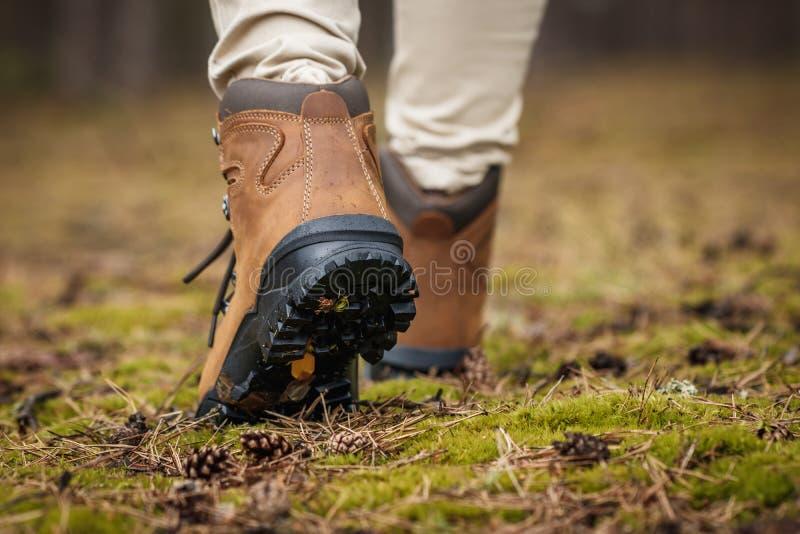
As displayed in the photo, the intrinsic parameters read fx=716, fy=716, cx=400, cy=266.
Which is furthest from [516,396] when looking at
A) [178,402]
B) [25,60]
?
[25,60]

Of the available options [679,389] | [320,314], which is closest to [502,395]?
[679,389]

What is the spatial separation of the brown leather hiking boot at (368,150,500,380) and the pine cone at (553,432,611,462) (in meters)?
0.90

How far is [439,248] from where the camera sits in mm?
2203

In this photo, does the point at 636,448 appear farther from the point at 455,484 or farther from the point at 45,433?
the point at 45,433

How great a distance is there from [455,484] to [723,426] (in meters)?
0.55

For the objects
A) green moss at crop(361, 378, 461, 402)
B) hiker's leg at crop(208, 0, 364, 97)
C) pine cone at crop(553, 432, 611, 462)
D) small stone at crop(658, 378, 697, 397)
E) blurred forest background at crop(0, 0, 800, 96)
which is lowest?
green moss at crop(361, 378, 461, 402)

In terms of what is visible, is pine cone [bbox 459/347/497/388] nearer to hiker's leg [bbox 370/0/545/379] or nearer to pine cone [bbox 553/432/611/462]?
hiker's leg [bbox 370/0/545/379]

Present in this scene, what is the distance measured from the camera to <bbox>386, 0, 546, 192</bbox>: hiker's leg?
85.1 inches

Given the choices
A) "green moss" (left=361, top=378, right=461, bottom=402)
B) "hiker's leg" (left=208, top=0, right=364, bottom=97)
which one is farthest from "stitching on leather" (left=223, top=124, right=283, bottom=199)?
"green moss" (left=361, top=378, right=461, bottom=402)

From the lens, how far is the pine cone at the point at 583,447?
1274 mm

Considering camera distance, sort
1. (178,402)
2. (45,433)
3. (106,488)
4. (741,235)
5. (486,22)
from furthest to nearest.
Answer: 1. (741,235)
2. (486,22)
3. (178,402)
4. (45,433)
5. (106,488)

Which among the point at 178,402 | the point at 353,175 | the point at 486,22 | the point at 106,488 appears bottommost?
the point at 178,402

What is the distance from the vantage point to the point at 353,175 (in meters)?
1.54

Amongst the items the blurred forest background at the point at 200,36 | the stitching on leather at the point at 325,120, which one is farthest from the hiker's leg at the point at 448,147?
the blurred forest background at the point at 200,36
